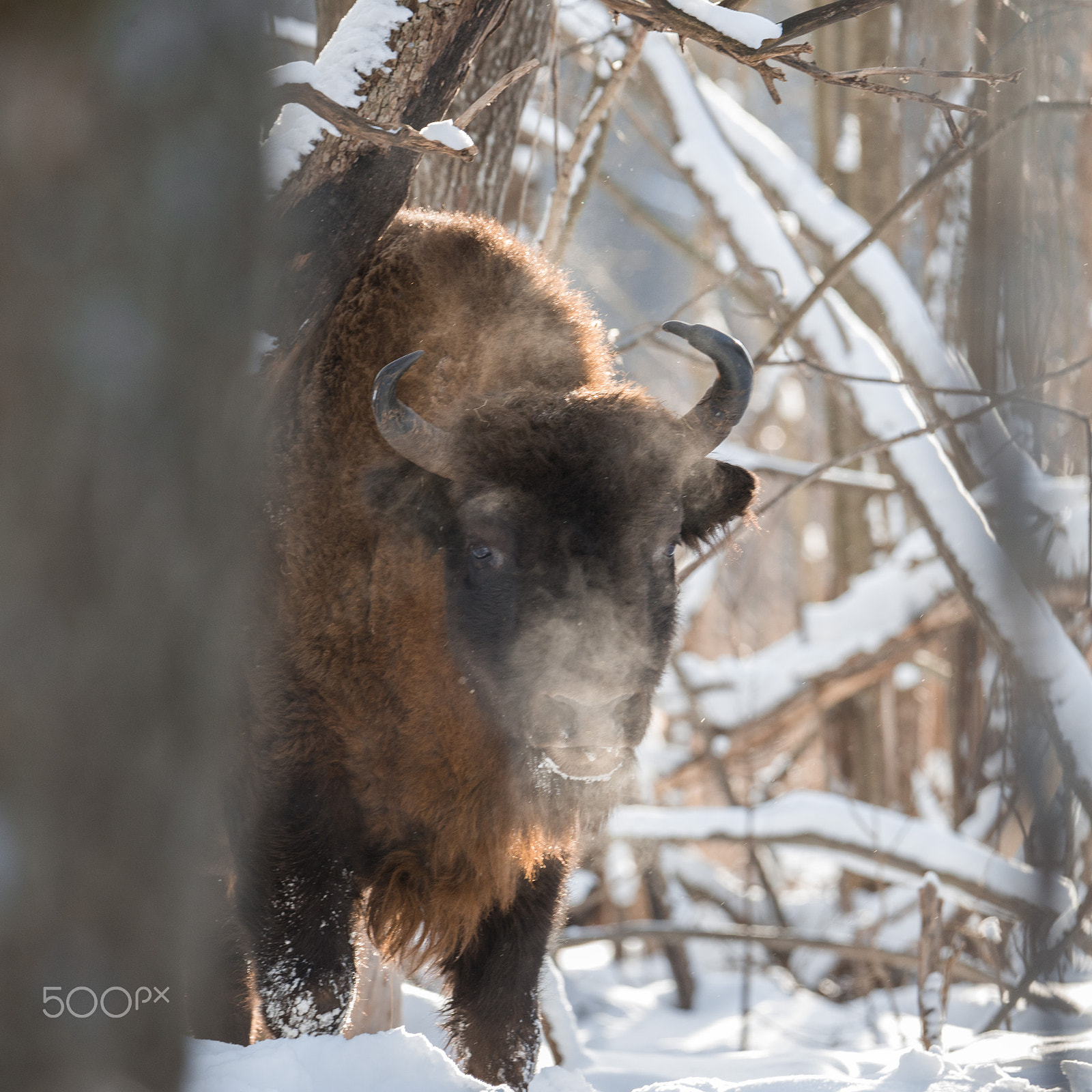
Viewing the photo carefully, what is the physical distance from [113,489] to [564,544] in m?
1.69

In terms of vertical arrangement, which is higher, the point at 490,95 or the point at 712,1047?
the point at 490,95

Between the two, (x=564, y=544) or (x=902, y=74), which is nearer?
(x=564, y=544)

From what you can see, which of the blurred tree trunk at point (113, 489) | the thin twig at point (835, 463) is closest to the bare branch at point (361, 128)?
the blurred tree trunk at point (113, 489)

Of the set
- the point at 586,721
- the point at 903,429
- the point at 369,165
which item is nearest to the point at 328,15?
the point at 369,165

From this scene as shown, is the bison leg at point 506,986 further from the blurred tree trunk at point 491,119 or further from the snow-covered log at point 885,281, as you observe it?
the blurred tree trunk at point 491,119

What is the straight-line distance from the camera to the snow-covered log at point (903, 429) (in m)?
4.21

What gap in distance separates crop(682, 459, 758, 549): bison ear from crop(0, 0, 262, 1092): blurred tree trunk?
224cm

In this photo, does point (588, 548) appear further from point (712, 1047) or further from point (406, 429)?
point (712, 1047)

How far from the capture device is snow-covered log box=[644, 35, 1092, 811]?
4.21 metres

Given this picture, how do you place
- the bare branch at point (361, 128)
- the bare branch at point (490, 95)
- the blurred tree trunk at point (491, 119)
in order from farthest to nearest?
the blurred tree trunk at point (491, 119) < the bare branch at point (490, 95) < the bare branch at point (361, 128)

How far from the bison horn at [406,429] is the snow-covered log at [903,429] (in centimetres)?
202

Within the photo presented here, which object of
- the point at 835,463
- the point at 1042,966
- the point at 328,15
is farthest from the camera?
the point at 835,463

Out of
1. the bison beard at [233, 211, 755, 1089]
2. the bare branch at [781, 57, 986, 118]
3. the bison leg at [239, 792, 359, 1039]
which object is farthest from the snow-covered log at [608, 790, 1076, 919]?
the bare branch at [781, 57, 986, 118]

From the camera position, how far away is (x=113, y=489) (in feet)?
4.13
